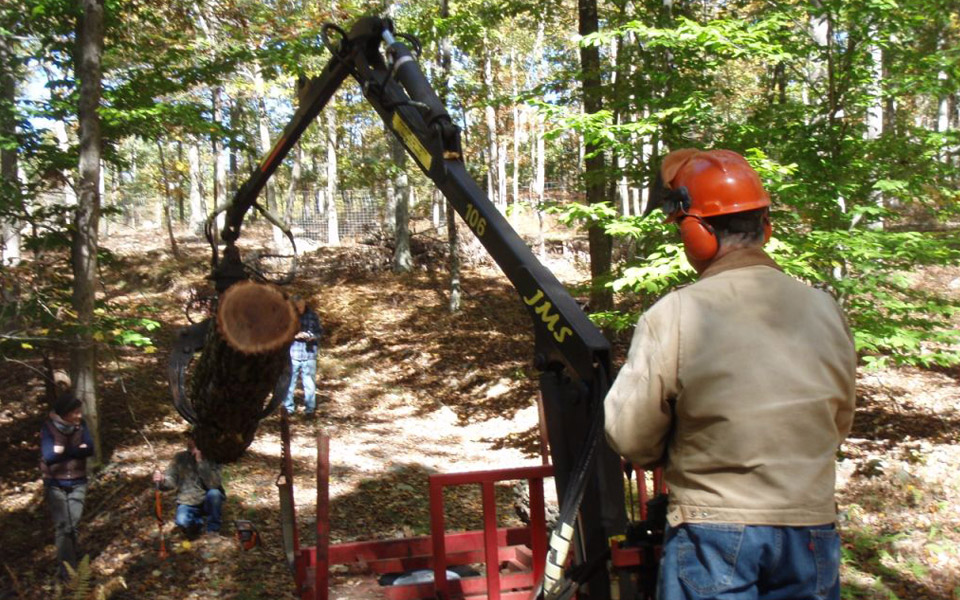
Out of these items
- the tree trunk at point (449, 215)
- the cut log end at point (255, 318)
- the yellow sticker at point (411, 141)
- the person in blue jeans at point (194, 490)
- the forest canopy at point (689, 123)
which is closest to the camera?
the yellow sticker at point (411, 141)

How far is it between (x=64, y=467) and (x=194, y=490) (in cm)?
126

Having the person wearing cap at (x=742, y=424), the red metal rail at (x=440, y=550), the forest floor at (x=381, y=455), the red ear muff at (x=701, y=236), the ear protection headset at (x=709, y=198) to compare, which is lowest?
the forest floor at (x=381, y=455)

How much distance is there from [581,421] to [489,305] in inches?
680

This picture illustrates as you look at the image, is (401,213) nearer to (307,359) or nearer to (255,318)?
(307,359)

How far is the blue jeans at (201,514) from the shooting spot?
8125 mm

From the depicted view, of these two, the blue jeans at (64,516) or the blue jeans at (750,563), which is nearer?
the blue jeans at (750,563)

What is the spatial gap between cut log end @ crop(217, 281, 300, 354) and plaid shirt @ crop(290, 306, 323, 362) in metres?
7.95

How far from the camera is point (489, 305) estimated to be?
66.6 feet

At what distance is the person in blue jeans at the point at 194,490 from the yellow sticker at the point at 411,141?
500cm

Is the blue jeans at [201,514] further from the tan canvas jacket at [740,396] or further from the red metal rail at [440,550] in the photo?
the tan canvas jacket at [740,396]

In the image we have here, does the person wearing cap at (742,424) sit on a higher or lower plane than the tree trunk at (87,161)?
lower

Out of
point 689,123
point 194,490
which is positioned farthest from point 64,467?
point 689,123

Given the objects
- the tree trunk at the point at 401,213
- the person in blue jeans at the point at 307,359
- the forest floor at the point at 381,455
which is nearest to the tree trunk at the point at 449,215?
the forest floor at the point at 381,455

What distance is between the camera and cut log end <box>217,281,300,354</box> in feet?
14.3
